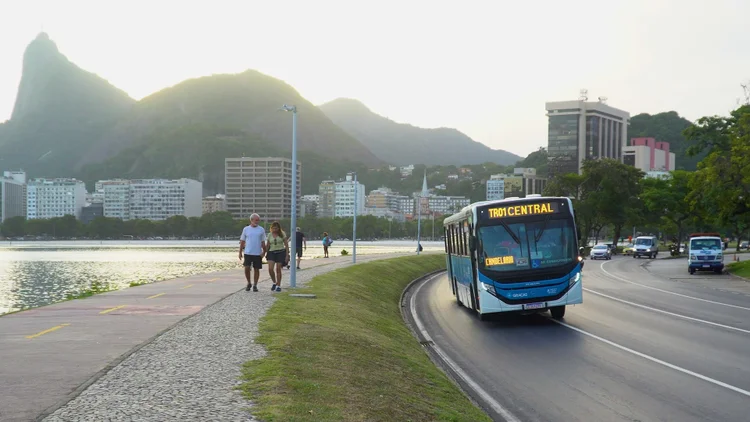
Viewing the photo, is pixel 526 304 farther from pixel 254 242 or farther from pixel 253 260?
pixel 253 260

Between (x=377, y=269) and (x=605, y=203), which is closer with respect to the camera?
(x=377, y=269)

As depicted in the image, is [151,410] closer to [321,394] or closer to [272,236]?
[321,394]

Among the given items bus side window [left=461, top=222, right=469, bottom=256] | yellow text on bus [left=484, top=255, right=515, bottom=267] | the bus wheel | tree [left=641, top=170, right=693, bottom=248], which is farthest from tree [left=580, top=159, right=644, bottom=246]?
yellow text on bus [left=484, top=255, right=515, bottom=267]

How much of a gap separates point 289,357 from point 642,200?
89.2m

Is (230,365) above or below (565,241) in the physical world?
below

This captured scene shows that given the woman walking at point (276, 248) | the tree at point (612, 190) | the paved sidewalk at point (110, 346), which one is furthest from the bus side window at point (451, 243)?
the tree at point (612, 190)

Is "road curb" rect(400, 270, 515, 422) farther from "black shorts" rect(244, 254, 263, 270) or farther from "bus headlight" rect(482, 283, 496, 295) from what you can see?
"black shorts" rect(244, 254, 263, 270)

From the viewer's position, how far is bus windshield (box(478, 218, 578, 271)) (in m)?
18.9

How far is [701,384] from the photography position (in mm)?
11000

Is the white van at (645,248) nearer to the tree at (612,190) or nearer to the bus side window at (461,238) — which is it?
the tree at (612,190)

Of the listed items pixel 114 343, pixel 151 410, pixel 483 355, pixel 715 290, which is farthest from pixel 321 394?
pixel 715 290

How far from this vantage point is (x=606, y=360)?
527 inches

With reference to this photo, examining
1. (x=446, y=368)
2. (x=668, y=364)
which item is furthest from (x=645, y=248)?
(x=446, y=368)

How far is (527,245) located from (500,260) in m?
0.79
